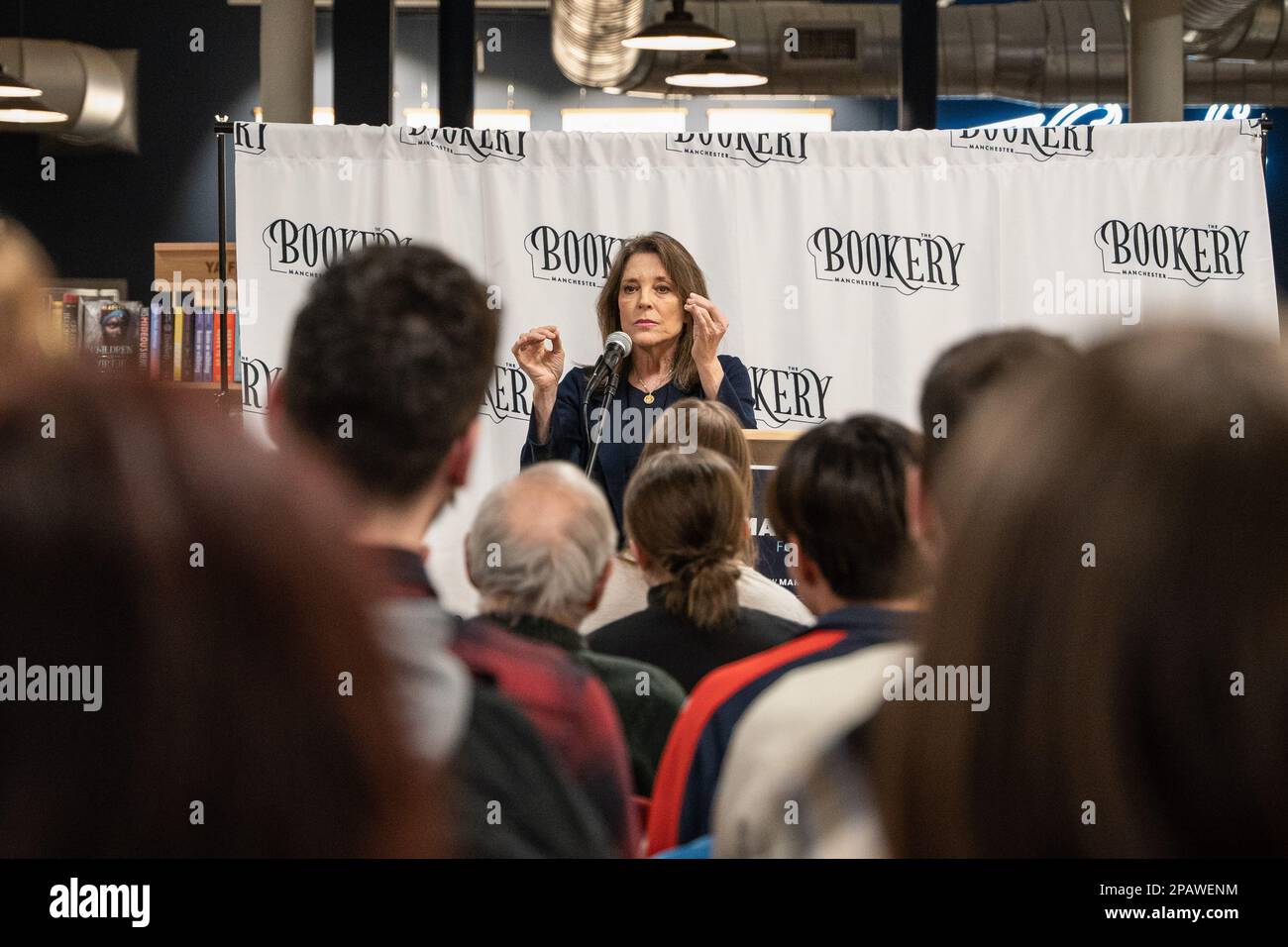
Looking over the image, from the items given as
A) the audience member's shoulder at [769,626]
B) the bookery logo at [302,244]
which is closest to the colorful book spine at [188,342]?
the bookery logo at [302,244]

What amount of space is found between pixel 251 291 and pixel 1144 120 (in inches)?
120

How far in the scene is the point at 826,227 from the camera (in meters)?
4.16

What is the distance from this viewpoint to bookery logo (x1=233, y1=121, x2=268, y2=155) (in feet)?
12.8

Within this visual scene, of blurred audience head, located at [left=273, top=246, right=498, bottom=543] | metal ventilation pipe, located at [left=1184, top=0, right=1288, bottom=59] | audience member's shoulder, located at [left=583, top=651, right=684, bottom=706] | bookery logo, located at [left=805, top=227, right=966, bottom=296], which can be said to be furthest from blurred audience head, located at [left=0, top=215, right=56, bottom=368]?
metal ventilation pipe, located at [left=1184, top=0, right=1288, bottom=59]

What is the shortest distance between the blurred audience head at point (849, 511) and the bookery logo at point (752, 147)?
263 cm

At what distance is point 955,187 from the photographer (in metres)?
4.12

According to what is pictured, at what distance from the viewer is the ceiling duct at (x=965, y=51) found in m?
6.81

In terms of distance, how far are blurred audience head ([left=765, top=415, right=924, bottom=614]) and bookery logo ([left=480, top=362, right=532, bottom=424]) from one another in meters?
2.50

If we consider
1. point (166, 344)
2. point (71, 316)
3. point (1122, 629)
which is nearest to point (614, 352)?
point (166, 344)

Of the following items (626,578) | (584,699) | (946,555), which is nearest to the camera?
(946,555)

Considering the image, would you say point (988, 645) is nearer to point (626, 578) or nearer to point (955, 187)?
point (626, 578)

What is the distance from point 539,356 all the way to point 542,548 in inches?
68.9
